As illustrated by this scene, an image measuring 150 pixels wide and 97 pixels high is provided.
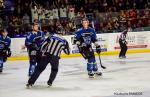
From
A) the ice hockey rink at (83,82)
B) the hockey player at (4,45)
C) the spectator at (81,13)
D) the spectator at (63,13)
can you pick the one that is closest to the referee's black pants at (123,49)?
the ice hockey rink at (83,82)

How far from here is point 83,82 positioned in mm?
11141

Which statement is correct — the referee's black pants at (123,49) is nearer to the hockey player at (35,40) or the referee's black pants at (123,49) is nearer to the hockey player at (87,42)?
the hockey player at (87,42)

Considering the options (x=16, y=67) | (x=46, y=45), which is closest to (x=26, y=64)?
(x=16, y=67)

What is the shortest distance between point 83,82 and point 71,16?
9209 millimetres

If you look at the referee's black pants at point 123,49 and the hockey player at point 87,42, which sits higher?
the hockey player at point 87,42

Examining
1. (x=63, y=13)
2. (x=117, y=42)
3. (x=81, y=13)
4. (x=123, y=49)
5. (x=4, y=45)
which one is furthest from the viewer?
(x=81, y=13)

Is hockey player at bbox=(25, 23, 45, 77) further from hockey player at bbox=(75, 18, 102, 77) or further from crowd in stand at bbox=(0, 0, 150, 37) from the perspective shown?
crowd in stand at bbox=(0, 0, 150, 37)

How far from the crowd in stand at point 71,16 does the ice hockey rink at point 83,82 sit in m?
4.12

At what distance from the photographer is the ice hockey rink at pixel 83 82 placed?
941 centimetres

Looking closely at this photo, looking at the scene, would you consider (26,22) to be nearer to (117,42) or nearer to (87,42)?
(117,42)

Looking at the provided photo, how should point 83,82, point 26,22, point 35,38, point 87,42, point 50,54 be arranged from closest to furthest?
point 50,54, point 83,82, point 35,38, point 87,42, point 26,22

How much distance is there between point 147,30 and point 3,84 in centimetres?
965

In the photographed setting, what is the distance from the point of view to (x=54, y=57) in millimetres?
10219

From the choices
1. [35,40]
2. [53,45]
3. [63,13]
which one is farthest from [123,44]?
[53,45]
